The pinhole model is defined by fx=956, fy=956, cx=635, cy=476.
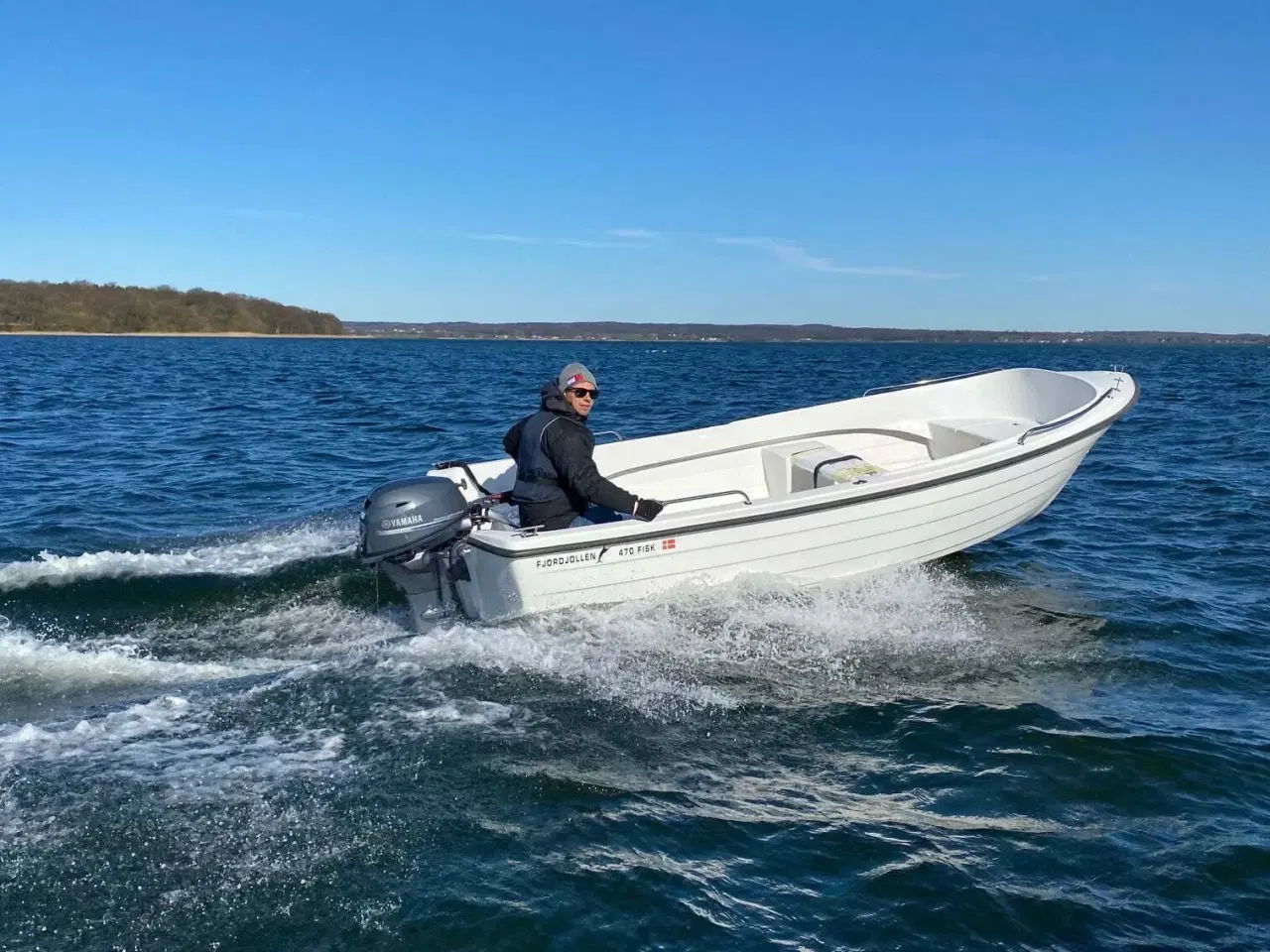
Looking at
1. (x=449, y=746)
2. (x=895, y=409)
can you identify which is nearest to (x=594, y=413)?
(x=895, y=409)

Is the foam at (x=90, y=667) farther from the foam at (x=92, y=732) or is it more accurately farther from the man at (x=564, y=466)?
the man at (x=564, y=466)

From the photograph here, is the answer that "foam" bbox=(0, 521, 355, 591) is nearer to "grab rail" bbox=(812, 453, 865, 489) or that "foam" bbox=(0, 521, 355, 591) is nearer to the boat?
the boat

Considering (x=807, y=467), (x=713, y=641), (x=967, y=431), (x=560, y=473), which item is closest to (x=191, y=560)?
(x=560, y=473)

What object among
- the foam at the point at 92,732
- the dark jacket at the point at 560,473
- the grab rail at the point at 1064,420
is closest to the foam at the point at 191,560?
the dark jacket at the point at 560,473

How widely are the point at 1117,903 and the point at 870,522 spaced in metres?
3.96

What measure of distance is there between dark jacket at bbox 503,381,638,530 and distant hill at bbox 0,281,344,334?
11424cm

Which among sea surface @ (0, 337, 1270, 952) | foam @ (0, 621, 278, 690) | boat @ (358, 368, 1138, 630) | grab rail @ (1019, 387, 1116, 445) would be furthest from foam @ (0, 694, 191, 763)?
grab rail @ (1019, 387, 1116, 445)

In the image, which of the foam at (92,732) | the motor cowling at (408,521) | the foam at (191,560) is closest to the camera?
the foam at (92,732)

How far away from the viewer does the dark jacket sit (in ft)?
21.9

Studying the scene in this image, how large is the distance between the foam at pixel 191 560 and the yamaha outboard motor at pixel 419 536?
1966mm

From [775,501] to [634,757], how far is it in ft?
9.21

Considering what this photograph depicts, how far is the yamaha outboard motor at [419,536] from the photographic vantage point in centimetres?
635

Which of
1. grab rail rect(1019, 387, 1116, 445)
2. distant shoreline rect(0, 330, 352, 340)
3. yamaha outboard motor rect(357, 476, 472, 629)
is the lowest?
yamaha outboard motor rect(357, 476, 472, 629)

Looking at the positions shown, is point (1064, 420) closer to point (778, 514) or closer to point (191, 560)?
point (778, 514)
